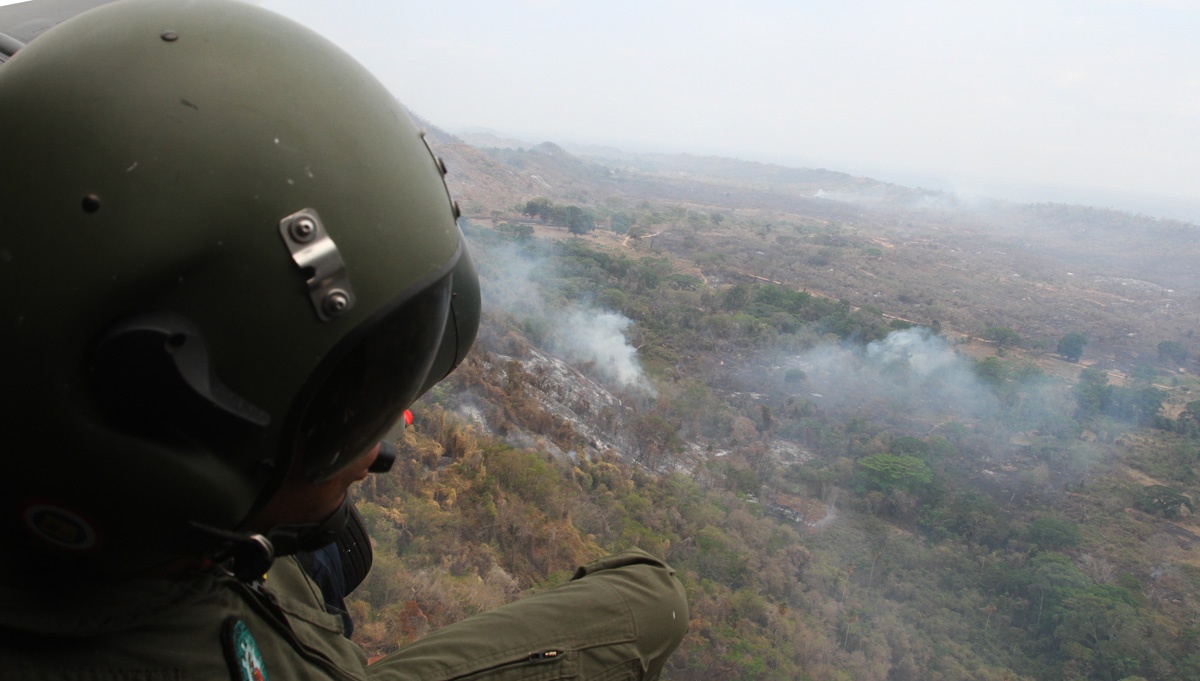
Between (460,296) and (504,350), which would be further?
(504,350)

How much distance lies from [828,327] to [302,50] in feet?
61.4

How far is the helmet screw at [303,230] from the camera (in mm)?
798

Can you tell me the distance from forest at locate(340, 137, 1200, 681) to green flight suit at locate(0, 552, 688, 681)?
2218mm

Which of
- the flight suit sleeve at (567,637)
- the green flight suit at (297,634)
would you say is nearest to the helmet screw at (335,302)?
the green flight suit at (297,634)

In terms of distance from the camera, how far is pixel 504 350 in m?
10.5

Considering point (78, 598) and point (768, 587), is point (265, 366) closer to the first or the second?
point (78, 598)

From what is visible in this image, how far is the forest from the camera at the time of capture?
5.17m

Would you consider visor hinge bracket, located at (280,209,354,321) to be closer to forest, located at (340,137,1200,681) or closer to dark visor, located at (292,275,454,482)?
dark visor, located at (292,275,454,482)

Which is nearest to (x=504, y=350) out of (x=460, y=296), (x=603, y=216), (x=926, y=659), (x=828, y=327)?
(x=926, y=659)

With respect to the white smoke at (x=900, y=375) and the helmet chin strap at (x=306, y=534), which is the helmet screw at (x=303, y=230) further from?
the white smoke at (x=900, y=375)

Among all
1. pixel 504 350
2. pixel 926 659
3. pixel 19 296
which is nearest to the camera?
pixel 19 296

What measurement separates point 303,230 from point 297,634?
2.02ft

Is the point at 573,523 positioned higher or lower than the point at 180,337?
lower

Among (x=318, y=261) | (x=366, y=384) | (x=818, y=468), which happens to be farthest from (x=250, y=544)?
(x=818, y=468)
